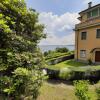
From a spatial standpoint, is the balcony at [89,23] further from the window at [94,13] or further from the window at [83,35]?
the window at [94,13]

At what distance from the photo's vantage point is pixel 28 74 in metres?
7.12

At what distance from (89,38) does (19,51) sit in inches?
810

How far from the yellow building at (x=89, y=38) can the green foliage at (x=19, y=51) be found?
60.3ft

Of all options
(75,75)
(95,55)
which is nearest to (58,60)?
(95,55)

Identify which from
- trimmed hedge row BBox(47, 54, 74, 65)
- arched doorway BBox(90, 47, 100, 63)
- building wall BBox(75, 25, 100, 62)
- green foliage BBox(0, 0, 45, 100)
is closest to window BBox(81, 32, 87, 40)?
building wall BBox(75, 25, 100, 62)

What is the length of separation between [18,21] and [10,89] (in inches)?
132

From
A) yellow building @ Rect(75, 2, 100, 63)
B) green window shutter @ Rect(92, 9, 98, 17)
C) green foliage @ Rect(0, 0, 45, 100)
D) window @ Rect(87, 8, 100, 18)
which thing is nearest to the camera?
green foliage @ Rect(0, 0, 45, 100)

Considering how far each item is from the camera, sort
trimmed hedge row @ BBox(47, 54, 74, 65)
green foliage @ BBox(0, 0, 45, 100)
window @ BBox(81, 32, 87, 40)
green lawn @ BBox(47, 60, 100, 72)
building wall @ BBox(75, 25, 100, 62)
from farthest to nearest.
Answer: window @ BBox(81, 32, 87, 40) → trimmed hedge row @ BBox(47, 54, 74, 65) → building wall @ BBox(75, 25, 100, 62) → green lawn @ BBox(47, 60, 100, 72) → green foliage @ BBox(0, 0, 45, 100)

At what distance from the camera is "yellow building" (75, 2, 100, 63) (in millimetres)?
25120

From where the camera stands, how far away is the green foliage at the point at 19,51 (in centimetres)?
700

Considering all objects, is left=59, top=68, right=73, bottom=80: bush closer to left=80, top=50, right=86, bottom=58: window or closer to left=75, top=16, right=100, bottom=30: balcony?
left=75, top=16, right=100, bottom=30: balcony

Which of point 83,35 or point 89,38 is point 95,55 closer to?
point 89,38

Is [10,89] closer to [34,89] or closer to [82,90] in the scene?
[34,89]

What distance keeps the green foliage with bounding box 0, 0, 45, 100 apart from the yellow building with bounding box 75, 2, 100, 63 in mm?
18379
